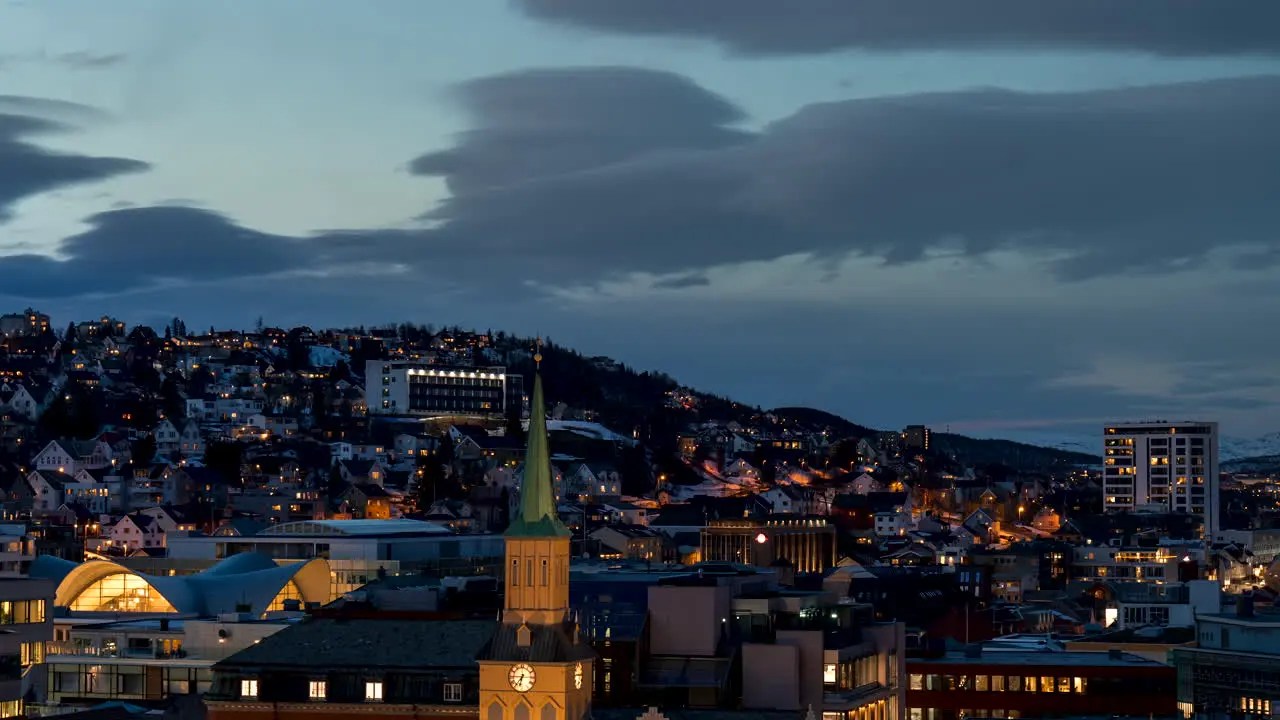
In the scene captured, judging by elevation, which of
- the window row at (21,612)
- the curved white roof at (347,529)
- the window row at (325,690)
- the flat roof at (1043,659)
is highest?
the curved white roof at (347,529)

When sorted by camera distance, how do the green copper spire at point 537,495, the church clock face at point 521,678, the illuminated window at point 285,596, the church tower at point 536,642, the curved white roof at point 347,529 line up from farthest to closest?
1. the curved white roof at point 347,529
2. the illuminated window at point 285,596
3. the green copper spire at point 537,495
4. the church clock face at point 521,678
5. the church tower at point 536,642

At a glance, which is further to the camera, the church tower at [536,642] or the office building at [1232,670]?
the office building at [1232,670]

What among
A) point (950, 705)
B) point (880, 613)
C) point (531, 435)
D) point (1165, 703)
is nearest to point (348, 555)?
point (880, 613)

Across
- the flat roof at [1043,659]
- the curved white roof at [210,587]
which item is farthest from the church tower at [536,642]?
the flat roof at [1043,659]

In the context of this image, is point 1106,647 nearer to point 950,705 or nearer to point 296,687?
point 950,705

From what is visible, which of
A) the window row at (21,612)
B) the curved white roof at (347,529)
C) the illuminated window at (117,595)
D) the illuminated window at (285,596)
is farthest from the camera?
the curved white roof at (347,529)

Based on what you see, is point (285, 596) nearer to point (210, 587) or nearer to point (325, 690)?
point (210, 587)

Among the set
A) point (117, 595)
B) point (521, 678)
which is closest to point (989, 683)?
point (117, 595)

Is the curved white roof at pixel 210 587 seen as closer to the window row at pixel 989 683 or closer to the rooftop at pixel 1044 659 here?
the rooftop at pixel 1044 659
